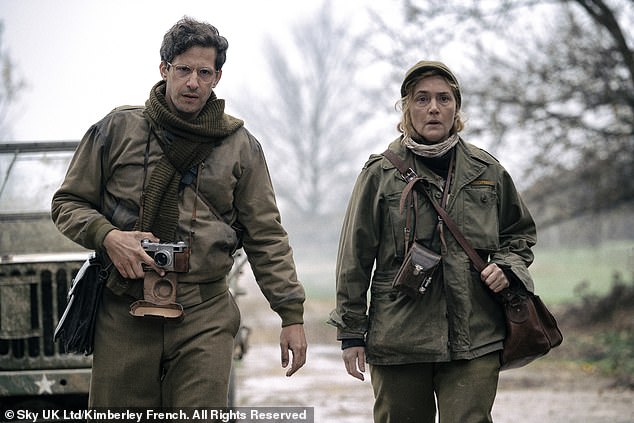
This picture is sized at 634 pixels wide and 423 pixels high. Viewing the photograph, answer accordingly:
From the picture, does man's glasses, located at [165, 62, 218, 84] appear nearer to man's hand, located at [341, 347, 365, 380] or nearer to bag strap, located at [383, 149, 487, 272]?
bag strap, located at [383, 149, 487, 272]

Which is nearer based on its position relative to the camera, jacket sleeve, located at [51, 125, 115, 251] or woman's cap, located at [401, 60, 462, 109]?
jacket sleeve, located at [51, 125, 115, 251]

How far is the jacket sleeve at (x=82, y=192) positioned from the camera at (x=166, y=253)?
0.20m

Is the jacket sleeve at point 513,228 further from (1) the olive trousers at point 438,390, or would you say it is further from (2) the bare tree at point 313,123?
(2) the bare tree at point 313,123

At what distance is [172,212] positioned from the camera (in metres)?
3.90

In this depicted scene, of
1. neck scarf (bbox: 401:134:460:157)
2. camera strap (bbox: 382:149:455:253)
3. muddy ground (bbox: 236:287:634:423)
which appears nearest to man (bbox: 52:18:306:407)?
camera strap (bbox: 382:149:455:253)

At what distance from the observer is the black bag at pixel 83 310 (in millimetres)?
3895

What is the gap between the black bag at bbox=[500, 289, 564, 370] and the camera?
14.1 feet

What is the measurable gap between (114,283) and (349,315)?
109cm

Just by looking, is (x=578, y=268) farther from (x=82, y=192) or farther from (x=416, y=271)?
(x=82, y=192)

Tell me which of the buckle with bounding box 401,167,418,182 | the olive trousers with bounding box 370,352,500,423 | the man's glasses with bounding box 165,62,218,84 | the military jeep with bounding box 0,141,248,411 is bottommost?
the military jeep with bounding box 0,141,248,411

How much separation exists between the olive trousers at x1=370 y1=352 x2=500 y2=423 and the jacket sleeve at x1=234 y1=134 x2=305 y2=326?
55cm

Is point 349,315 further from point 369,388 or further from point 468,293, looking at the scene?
point 369,388

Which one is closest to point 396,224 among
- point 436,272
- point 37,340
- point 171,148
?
point 436,272

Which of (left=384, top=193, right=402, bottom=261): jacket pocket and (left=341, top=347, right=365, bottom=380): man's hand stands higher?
(left=384, top=193, right=402, bottom=261): jacket pocket
